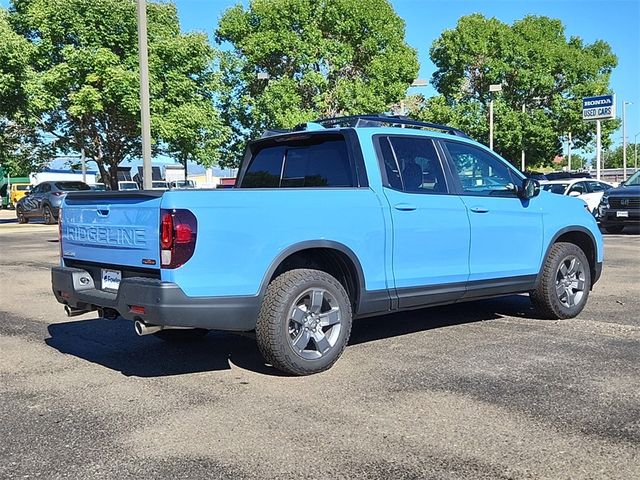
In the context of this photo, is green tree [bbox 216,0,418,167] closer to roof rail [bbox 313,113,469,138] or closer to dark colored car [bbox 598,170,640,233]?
dark colored car [bbox 598,170,640,233]

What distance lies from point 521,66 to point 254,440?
120 ft

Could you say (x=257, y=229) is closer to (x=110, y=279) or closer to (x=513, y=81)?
(x=110, y=279)

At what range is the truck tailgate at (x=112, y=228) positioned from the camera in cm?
461

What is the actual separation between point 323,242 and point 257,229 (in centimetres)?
58

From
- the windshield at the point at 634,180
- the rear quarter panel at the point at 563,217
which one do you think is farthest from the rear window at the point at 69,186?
the rear quarter panel at the point at 563,217

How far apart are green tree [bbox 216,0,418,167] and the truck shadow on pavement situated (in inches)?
894

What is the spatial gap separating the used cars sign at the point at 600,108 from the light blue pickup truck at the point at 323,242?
28772 millimetres

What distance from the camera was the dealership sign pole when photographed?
32.7 meters

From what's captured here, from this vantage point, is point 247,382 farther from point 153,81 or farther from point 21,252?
point 153,81

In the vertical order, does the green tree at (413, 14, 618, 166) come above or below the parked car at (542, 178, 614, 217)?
above

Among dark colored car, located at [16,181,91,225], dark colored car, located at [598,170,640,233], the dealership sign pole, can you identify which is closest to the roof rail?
dark colored car, located at [598,170,640,233]

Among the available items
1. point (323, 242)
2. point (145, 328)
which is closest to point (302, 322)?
point (323, 242)

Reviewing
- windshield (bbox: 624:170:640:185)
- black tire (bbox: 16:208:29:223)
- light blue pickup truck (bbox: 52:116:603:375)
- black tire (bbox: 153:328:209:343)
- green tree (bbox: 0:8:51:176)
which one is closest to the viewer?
light blue pickup truck (bbox: 52:116:603:375)

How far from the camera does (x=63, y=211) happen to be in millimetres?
5637
